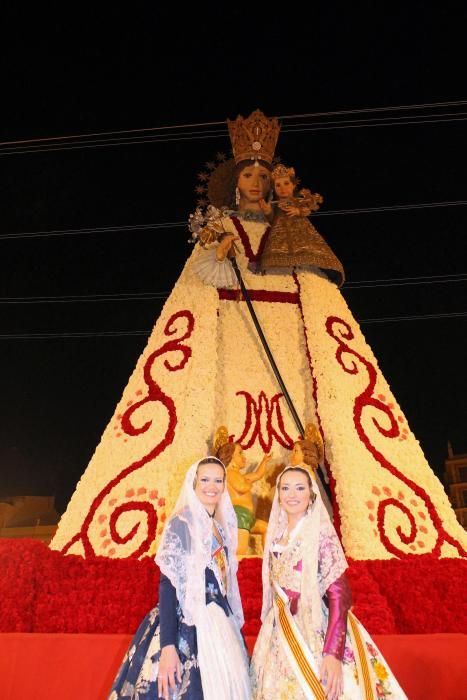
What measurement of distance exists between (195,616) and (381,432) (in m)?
3.52

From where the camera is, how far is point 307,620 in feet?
A: 7.84

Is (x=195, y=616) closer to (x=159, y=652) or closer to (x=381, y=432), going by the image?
(x=159, y=652)

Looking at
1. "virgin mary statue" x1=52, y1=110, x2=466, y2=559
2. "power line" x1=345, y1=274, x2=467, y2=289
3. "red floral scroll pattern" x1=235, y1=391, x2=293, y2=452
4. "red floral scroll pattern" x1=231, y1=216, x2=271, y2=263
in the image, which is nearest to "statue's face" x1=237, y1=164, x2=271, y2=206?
"virgin mary statue" x1=52, y1=110, x2=466, y2=559

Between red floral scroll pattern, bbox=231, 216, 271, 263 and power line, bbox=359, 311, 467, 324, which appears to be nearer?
red floral scroll pattern, bbox=231, 216, 271, 263

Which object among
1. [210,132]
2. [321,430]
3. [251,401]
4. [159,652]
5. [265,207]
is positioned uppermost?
[210,132]

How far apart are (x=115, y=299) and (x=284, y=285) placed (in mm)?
5211

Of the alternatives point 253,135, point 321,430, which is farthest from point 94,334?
point 321,430

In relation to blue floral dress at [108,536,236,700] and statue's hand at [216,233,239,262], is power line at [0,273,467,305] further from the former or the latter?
blue floral dress at [108,536,236,700]

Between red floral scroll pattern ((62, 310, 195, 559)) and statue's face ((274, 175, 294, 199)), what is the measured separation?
185cm

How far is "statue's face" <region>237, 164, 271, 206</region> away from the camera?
6.87 metres

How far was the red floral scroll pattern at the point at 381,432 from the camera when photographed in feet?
15.6

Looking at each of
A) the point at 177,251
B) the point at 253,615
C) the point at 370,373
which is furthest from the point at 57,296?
the point at 253,615

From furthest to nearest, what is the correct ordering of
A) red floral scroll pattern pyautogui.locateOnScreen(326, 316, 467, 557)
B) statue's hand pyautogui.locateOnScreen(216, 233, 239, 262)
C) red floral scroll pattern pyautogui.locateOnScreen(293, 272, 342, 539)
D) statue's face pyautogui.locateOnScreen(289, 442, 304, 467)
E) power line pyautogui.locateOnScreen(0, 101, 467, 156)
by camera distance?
power line pyautogui.locateOnScreen(0, 101, 467, 156)
statue's hand pyautogui.locateOnScreen(216, 233, 239, 262)
statue's face pyautogui.locateOnScreen(289, 442, 304, 467)
red floral scroll pattern pyautogui.locateOnScreen(293, 272, 342, 539)
red floral scroll pattern pyautogui.locateOnScreen(326, 316, 467, 557)

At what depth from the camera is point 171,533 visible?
8.30ft
